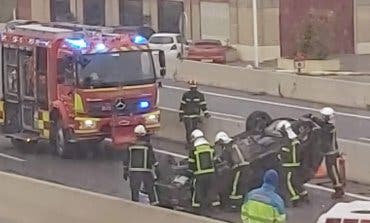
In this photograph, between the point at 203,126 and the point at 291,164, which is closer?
the point at 291,164

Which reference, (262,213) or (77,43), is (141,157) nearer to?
(262,213)

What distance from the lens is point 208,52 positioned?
48062 millimetres

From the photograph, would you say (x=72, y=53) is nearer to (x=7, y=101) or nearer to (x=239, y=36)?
(x=7, y=101)

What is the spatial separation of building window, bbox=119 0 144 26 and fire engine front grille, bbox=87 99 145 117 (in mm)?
36061

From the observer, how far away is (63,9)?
2557 inches

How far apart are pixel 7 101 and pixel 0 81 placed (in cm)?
98

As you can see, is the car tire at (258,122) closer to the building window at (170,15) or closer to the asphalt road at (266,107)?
the asphalt road at (266,107)

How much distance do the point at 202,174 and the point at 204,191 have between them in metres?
0.40

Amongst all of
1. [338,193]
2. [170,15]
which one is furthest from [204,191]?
[170,15]

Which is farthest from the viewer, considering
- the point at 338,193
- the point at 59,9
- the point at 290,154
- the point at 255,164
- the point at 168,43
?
the point at 59,9

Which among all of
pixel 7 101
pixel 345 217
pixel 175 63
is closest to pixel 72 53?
pixel 7 101

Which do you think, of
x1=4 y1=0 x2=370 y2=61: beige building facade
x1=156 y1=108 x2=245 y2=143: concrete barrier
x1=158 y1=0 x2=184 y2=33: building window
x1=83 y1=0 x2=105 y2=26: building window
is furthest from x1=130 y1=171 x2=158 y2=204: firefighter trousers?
x1=83 y1=0 x2=105 y2=26: building window

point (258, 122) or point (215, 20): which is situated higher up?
point (215, 20)

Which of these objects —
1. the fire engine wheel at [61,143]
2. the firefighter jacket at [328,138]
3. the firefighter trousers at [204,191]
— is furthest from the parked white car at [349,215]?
the fire engine wheel at [61,143]
